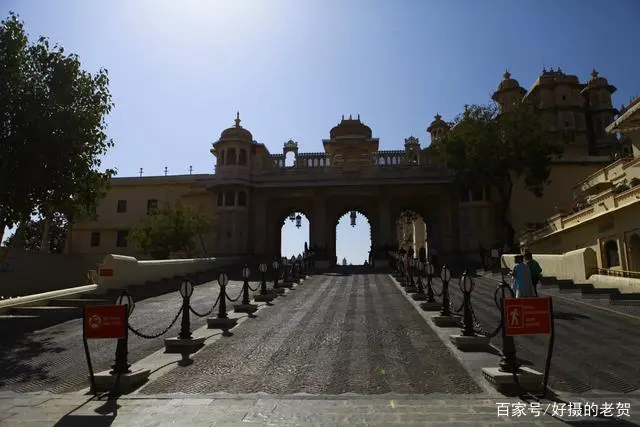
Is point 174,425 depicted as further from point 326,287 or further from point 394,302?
point 326,287

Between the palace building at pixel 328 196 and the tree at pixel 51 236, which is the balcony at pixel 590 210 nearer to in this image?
the palace building at pixel 328 196

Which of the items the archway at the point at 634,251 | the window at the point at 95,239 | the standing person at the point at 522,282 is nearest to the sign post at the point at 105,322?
the standing person at the point at 522,282

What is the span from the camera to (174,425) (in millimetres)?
4875

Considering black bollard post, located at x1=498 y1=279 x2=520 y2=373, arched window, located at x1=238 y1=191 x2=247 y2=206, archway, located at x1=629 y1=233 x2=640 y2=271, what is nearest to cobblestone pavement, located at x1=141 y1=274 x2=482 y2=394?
black bollard post, located at x1=498 y1=279 x2=520 y2=373

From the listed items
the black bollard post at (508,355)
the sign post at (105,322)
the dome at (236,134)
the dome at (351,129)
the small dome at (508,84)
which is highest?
the small dome at (508,84)

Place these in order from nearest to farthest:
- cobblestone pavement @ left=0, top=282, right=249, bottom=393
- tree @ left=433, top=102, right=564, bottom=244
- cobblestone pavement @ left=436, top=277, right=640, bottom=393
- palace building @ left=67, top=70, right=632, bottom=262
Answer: cobblestone pavement @ left=436, top=277, right=640, bottom=393
cobblestone pavement @ left=0, top=282, right=249, bottom=393
tree @ left=433, top=102, right=564, bottom=244
palace building @ left=67, top=70, right=632, bottom=262

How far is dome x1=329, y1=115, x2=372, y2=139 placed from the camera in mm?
47900

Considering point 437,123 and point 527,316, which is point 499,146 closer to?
point 437,123

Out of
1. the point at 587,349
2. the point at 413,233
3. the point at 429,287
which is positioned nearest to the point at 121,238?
the point at 429,287

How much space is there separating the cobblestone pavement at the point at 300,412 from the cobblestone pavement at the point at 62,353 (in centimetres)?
97

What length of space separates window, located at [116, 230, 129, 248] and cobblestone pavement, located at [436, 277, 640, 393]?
3755 cm

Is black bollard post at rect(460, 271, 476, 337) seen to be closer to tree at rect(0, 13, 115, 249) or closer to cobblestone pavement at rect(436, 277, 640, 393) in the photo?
cobblestone pavement at rect(436, 277, 640, 393)

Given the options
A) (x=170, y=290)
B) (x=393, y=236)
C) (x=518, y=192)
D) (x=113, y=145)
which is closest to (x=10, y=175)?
(x=113, y=145)

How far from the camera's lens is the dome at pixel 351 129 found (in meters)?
47.9
